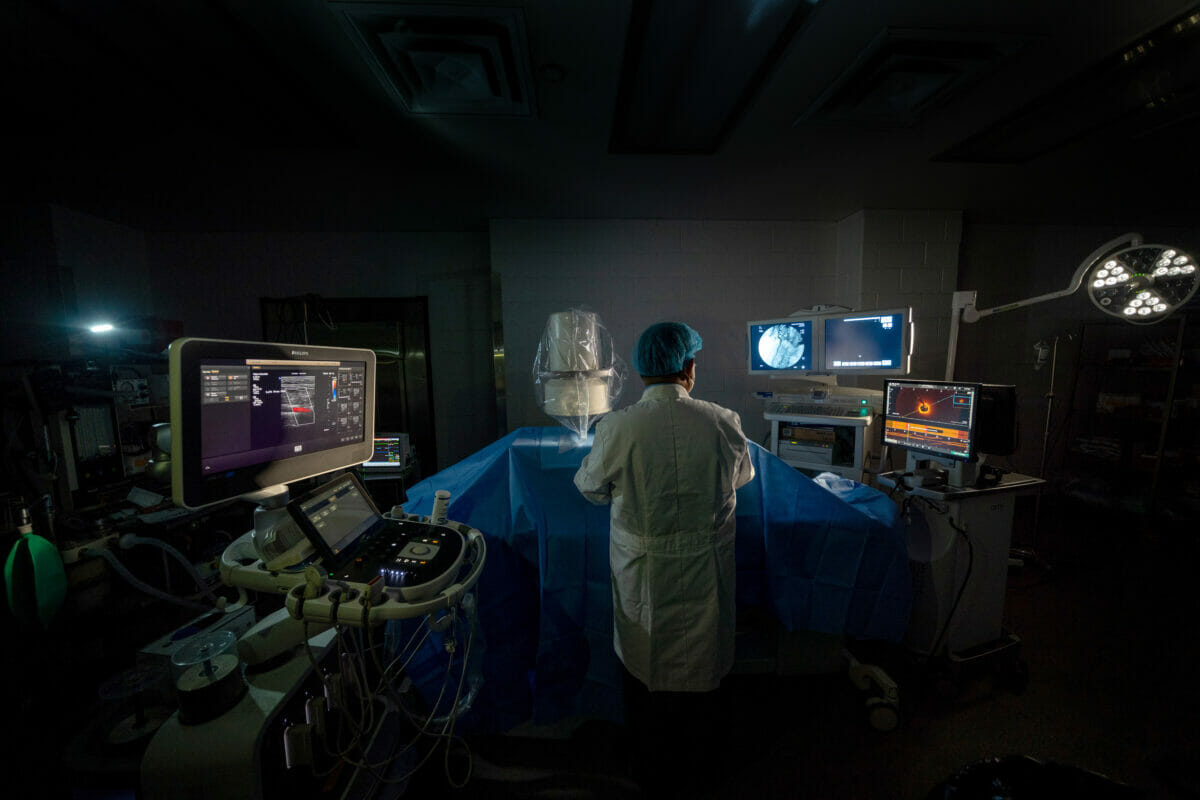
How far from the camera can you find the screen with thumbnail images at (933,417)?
183 cm

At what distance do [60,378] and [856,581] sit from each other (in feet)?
12.6

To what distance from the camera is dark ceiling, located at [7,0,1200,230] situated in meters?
1.38

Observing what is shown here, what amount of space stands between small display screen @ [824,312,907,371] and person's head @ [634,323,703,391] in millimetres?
1602

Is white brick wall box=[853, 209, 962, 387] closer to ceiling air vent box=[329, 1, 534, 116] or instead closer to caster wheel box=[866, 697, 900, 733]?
caster wheel box=[866, 697, 900, 733]

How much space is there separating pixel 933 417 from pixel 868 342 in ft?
2.08

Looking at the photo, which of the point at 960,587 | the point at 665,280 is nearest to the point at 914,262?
the point at 665,280

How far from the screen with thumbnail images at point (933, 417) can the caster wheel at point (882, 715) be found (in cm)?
107

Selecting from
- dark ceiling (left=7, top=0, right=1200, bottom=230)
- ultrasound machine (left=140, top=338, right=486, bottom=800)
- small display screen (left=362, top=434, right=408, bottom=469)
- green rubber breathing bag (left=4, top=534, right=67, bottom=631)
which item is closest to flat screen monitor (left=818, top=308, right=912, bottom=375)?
dark ceiling (left=7, top=0, right=1200, bottom=230)

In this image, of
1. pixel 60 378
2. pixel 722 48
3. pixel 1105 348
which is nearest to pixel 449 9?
pixel 722 48

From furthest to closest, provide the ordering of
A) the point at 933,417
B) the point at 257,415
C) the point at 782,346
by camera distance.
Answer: the point at 782,346, the point at 933,417, the point at 257,415

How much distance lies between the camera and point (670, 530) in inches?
52.8

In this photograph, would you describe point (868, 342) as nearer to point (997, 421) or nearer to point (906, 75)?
point (997, 421)

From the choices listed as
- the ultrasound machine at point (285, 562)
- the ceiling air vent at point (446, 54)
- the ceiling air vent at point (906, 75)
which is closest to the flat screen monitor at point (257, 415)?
the ultrasound machine at point (285, 562)

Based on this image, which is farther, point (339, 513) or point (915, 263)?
point (915, 263)
